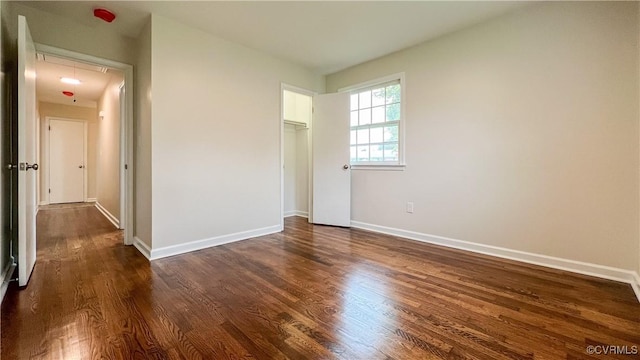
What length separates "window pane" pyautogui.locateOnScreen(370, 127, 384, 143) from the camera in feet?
12.5

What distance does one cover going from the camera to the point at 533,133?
8.29 feet

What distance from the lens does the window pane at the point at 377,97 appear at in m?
3.80

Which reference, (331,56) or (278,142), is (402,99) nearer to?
(331,56)

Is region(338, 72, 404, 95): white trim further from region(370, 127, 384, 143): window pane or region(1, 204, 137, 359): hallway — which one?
region(1, 204, 137, 359): hallway

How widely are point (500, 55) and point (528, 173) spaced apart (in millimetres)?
1218

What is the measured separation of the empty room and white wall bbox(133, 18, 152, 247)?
42 mm

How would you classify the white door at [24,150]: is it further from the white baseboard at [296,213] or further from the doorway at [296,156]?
the white baseboard at [296,213]

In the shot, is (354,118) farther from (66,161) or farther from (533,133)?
(66,161)

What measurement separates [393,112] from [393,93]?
262 mm

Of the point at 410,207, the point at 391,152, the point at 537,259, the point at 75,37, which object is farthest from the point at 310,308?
the point at 75,37

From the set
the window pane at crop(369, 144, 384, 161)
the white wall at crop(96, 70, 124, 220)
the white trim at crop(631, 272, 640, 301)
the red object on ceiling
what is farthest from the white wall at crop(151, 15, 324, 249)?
the white trim at crop(631, 272, 640, 301)

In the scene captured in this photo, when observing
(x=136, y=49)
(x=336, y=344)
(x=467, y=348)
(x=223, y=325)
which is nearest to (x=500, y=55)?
(x=467, y=348)

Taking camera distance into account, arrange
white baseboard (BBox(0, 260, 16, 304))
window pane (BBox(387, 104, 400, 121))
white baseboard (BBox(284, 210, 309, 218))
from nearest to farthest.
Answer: white baseboard (BBox(0, 260, 16, 304)) → window pane (BBox(387, 104, 400, 121)) → white baseboard (BBox(284, 210, 309, 218))

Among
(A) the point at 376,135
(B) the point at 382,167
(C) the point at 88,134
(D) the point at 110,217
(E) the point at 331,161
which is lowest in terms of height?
(D) the point at 110,217
